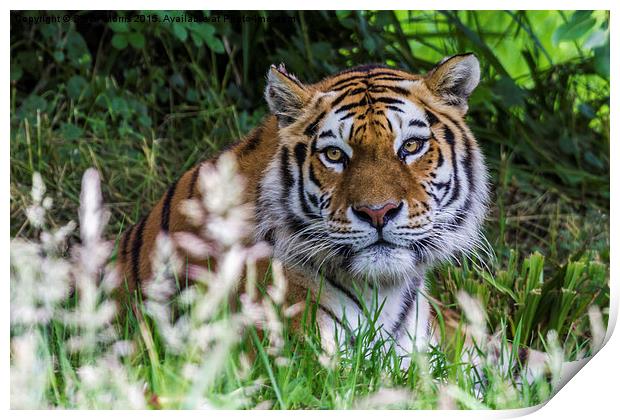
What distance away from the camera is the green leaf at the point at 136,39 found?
2.88 m

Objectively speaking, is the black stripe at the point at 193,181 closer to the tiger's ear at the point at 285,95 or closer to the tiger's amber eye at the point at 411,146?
the tiger's ear at the point at 285,95

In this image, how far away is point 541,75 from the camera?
3297 mm

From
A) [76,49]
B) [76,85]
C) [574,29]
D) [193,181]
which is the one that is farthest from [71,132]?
[574,29]

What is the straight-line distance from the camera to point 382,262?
2424 millimetres

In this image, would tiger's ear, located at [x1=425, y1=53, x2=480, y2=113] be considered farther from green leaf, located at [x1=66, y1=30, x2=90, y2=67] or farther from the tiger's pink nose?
green leaf, located at [x1=66, y1=30, x2=90, y2=67]

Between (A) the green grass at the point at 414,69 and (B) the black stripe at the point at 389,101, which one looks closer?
(B) the black stripe at the point at 389,101

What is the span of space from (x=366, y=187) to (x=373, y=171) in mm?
51

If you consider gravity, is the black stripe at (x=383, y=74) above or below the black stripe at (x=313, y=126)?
above

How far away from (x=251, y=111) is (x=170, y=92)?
28 cm

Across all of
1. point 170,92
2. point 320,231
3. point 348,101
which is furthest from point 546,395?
point 170,92

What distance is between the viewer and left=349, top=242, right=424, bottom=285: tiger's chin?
2410mm

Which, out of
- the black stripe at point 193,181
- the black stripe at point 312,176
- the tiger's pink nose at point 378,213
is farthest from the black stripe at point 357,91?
the black stripe at point 193,181

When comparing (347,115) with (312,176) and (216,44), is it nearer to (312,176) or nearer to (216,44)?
(312,176)

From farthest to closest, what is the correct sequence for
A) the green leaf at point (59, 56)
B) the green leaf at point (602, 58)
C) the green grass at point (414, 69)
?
the green leaf at point (59, 56) → the green grass at point (414, 69) → the green leaf at point (602, 58)
